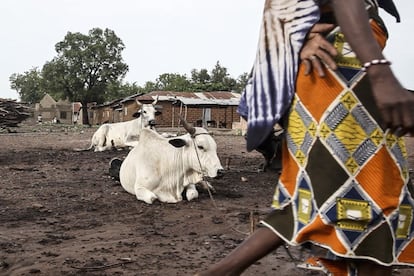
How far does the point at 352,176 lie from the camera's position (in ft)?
4.89

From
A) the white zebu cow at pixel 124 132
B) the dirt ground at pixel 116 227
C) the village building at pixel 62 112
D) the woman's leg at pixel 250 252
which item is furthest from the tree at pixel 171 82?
the woman's leg at pixel 250 252

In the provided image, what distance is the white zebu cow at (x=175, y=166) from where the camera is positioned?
654 cm

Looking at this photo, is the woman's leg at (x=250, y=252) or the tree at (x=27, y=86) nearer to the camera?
the woman's leg at (x=250, y=252)

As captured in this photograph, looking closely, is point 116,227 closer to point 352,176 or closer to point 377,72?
point 352,176

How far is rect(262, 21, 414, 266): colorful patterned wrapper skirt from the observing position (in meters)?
1.48

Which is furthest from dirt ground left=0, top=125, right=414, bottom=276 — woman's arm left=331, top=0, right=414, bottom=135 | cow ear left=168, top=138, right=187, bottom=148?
woman's arm left=331, top=0, right=414, bottom=135

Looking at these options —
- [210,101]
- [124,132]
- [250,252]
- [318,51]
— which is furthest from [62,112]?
[318,51]

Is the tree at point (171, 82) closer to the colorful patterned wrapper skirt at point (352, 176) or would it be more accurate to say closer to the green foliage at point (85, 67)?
the green foliage at point (85, 67)

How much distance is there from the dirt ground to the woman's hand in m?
1.14

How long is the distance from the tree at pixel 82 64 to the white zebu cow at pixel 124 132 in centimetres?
3307

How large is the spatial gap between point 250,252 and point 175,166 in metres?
5.10

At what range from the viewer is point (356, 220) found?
1478 mm

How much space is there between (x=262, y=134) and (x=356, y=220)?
0.39 meters

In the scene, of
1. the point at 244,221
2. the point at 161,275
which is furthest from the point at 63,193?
the point at 161,275
